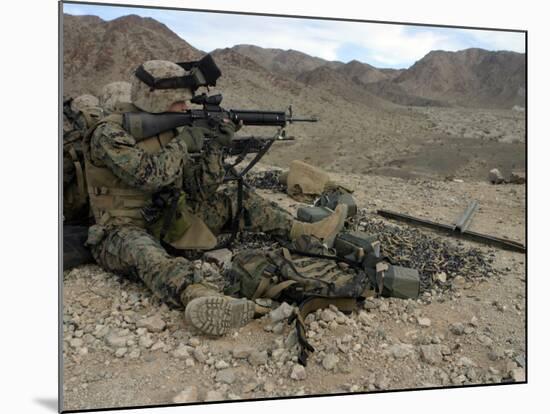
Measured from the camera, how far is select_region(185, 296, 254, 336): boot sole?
2902 mm

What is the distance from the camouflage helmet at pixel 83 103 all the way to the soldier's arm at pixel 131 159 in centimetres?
124

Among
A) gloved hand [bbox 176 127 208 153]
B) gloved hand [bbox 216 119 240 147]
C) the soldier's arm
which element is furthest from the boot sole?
gloved hand [bbox 216 119 240 147]

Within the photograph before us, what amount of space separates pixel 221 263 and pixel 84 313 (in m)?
1.10

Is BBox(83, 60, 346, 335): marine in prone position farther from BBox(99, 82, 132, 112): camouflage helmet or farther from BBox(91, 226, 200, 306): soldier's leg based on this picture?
BBox(99, 82, 132, 112): camouflage helmet

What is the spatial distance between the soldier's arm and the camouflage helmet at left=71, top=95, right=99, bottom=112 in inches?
48.7

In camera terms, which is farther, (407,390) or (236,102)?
(236,102)

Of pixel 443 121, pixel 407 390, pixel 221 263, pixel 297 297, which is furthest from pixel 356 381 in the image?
pixel 443 121

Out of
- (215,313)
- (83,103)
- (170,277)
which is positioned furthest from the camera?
(83,103)

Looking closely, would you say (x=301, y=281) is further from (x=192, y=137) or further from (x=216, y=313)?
(x=192, y=137)

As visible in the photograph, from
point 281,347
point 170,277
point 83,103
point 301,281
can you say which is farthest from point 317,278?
point 83,103

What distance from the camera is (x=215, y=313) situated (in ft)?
9.59

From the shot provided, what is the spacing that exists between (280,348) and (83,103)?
2.92m

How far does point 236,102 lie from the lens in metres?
14.9

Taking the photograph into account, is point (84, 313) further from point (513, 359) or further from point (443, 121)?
point (443, 121)
